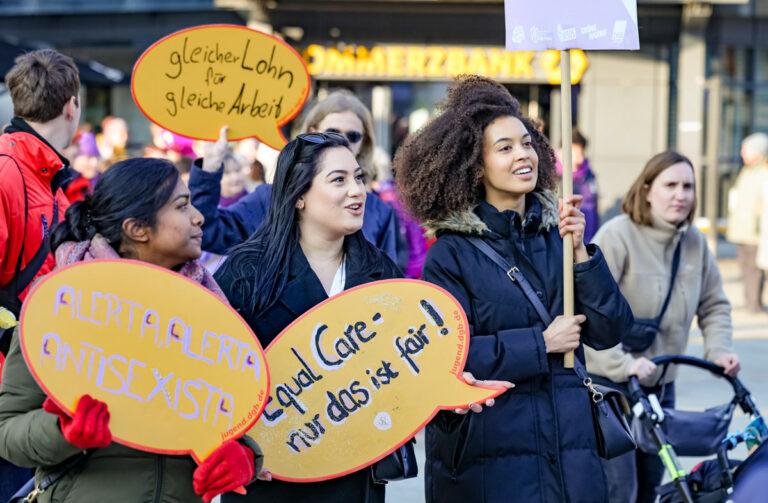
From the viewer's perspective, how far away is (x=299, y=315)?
352 cm

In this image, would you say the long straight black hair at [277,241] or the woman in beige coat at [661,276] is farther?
the woman in beige coat at [661,276]

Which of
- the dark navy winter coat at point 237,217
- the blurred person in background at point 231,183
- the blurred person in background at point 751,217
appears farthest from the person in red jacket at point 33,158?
the blurred person in background at point 751,217

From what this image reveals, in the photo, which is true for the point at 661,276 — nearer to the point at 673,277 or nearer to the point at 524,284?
the point at 673,277

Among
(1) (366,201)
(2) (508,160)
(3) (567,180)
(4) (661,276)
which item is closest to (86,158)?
(1) (366,201)

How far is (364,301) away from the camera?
331 cm

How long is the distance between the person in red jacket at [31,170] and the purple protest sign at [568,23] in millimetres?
1605

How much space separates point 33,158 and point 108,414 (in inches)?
69.2

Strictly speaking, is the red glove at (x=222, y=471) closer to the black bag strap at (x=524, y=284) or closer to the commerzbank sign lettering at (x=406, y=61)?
the black bag strap at (x=524, y=284)

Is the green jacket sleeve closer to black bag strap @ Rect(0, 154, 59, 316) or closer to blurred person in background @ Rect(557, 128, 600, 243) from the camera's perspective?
black bag strap @ Rect(0, 154, 59, 316)

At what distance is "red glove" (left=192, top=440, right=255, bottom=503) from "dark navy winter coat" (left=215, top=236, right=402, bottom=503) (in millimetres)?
607

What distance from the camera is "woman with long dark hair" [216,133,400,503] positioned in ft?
11.5

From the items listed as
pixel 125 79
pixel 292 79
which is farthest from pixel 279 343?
pixel 125 79

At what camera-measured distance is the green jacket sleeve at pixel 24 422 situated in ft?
9.18

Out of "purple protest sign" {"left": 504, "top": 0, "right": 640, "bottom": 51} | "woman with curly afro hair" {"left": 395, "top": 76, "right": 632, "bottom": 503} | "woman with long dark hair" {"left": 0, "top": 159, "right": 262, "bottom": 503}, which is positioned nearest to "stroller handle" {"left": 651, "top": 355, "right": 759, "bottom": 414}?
"woman with curly afro hair" {"left": 395, "top": 76, "right": 632, "bottom": 503}
